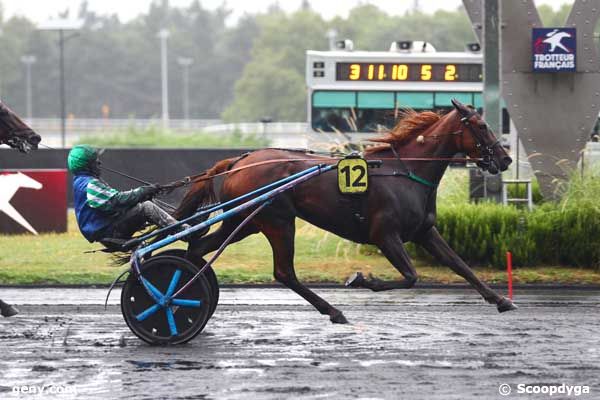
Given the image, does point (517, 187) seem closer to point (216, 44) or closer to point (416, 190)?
point (416, 190)

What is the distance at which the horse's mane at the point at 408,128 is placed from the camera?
10398mm

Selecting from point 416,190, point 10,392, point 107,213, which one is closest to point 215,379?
point 10,392

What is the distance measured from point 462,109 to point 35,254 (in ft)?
27.1

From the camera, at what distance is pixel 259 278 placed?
1437 cm

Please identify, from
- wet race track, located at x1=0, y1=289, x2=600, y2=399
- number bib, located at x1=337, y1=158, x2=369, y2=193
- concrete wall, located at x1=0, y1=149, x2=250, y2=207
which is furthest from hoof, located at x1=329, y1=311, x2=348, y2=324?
concrete wall, located at x1=0, y1=149, x2=250, y2=207

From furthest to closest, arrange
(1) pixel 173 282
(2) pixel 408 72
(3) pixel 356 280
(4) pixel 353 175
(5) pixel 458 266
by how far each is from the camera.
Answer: (2) pixel 408 72
(5) pixel 458 266
(4) pixel 353 175
(3) pixel 356 280
(1) pixel 173 282

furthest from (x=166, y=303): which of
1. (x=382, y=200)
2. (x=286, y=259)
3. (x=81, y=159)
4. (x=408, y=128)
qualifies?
(x=408, y=128)

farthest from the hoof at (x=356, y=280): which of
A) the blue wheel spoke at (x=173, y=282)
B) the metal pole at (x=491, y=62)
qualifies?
the metal pole at (x=491, y=62)

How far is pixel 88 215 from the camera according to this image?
9555mm

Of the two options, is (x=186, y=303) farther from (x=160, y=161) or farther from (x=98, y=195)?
(x=160, y=161)

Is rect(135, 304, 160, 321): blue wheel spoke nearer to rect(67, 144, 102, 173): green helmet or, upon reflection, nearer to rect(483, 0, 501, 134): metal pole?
rect(67, 144, 102, 173): green helmet

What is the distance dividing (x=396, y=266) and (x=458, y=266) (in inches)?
21.3

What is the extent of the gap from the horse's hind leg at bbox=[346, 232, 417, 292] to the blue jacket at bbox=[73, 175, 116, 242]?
1988mm

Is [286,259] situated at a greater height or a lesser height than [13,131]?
lesser
